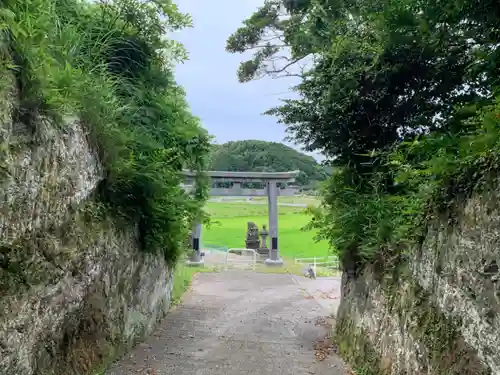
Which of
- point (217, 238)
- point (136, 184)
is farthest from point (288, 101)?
point (217, 238)

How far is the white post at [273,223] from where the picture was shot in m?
14.5

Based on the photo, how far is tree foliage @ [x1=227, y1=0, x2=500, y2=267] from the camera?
10.0ft

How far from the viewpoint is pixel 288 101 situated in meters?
5.40

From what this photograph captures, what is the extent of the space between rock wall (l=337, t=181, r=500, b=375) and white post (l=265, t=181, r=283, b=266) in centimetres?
1033

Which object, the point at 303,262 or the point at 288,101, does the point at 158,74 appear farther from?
the point at 303,262

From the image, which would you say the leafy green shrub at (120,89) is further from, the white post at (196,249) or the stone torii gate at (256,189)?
the stone torii gate at (256,189)

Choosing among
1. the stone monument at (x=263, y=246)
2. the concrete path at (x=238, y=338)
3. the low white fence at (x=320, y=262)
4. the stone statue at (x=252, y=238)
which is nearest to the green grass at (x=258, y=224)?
the stone statue at (x=252, y=238)

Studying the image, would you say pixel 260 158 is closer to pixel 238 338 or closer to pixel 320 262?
pixel 320 262

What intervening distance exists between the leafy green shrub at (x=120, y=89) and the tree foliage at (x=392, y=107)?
1625mm

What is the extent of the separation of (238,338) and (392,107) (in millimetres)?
3444

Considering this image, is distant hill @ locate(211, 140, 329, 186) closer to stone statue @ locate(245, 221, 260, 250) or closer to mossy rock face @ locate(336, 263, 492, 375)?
stone statue @ locate(245, 221, 260, 250)

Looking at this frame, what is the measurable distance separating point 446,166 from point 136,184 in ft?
9.86

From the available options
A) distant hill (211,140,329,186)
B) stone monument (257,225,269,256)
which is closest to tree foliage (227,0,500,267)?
stone monument (257,225,269,256)

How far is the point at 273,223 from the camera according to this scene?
48.9 ft
